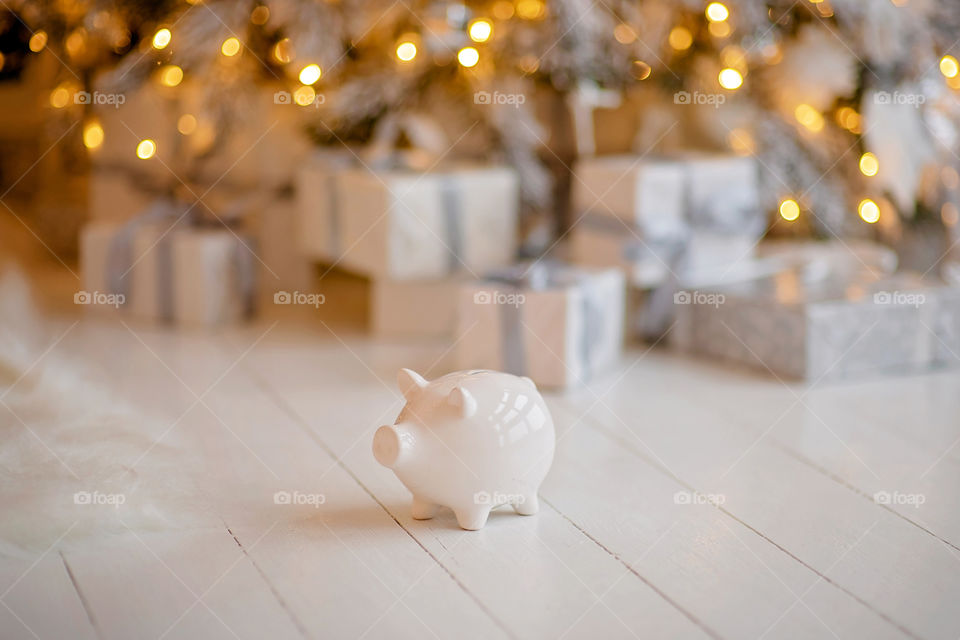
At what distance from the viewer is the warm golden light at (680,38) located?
6.91ft

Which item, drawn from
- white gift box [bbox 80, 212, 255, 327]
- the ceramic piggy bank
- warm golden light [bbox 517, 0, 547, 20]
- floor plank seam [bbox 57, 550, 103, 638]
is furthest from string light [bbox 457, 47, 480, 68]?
floor plank seam [bbox 57, 550, 103, 638]

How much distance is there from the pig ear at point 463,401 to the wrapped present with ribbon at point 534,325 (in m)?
0.57

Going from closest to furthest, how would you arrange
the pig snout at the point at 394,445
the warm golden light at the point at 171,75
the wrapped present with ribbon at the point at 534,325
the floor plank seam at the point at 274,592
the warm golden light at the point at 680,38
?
1. the floor plank seam at the point at 274,592
2. the pig snout at the point at 394,445
3. the wrapped present with ribbon at the point at 534,325
4. the warm golden light at the point at 171,75
5. the warm golden light at the point at 680,38

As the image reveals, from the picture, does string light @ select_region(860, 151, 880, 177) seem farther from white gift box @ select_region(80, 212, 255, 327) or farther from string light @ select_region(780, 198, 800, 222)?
white gift box @ select_region(80, 212, 255, 327)

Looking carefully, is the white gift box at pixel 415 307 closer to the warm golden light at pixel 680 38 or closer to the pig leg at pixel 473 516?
the warm golden light at pixel 680 38

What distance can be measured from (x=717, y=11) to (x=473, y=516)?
1.09m

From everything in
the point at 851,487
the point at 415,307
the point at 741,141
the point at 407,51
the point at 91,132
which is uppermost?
the point at 407,51

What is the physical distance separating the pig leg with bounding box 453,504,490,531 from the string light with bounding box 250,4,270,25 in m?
1.07

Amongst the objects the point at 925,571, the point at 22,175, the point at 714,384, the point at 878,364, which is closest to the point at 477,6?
the point at 714,384

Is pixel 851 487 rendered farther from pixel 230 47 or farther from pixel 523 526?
pixel 230 47

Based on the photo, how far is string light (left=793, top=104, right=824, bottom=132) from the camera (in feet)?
6.86

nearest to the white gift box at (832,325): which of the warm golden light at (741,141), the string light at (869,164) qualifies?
the string light at (869,164)

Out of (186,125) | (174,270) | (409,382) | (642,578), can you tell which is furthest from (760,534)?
(186,125)

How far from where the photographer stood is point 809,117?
2.10 metres
